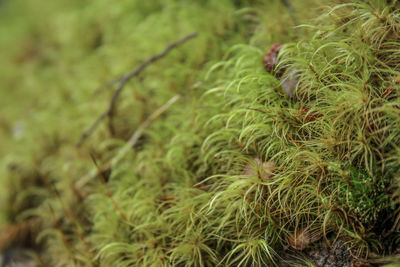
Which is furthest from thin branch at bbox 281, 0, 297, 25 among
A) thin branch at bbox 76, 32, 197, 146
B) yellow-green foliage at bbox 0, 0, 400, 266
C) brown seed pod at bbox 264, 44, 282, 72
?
thin branch at bbox 76, 32, 197, 146

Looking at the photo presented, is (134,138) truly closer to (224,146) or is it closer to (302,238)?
(224,146)

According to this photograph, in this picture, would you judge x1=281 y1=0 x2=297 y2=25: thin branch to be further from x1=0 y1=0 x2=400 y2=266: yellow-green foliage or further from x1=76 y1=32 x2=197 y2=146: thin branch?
x1=76 y1=32 x2=197 y2=146: thin branch

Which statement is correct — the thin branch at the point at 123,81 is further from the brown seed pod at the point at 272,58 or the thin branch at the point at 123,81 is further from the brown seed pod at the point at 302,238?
the brown seed pod at the point at 302,238

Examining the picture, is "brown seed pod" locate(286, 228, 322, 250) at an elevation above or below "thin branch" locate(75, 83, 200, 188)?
below

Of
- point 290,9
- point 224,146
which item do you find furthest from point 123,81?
point 290,9

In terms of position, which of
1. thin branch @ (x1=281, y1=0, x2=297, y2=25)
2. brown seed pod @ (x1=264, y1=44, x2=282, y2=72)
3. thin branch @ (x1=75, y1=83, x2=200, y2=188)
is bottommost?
thin branch @ (x1=75, y1=83, x2=200, y2=188)

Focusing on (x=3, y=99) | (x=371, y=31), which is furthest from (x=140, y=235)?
(x=3, y=99)
